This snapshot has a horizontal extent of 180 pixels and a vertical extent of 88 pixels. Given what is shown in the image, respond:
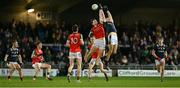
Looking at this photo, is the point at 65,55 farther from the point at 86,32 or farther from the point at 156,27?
the point at 156,27

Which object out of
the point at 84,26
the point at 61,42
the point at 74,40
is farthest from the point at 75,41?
the point at 84,26

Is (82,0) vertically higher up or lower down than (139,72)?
higher up

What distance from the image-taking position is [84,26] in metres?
48.0

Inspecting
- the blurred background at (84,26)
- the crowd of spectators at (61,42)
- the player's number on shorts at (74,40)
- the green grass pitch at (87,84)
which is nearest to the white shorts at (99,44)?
the player's number on shorts at (74,40)

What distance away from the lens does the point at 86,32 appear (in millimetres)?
45438

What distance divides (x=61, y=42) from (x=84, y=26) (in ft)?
→ 18.0

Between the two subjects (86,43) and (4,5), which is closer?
(86,43)

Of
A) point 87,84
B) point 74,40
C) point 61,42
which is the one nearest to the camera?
point 87,84

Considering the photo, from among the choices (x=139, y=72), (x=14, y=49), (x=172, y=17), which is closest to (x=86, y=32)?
(x=139, y=72)

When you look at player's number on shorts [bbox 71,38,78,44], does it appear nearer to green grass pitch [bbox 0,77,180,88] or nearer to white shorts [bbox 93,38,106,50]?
white shorts [bbox 93,38,106,50]

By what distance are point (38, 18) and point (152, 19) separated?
9.54 metres

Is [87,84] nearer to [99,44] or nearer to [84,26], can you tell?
[99,44]

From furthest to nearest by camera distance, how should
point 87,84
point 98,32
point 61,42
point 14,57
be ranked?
point 61,42
point 14,57
point 98,32
point 87,84

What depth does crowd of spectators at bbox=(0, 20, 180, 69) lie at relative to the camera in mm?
41625
